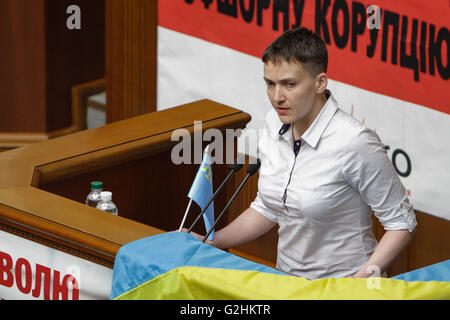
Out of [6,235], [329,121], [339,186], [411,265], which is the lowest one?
[411,265]

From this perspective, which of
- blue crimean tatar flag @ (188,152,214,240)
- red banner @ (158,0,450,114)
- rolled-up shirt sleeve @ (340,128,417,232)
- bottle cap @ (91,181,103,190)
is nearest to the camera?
rolled-up shirt sleeve @ (340,128,417,232)

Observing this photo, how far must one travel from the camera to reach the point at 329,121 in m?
2.48

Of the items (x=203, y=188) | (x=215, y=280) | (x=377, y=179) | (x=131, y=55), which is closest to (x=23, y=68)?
(x=131, y=55)

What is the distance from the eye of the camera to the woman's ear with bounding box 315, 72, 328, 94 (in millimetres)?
2434

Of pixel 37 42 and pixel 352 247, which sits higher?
pixel 37 42

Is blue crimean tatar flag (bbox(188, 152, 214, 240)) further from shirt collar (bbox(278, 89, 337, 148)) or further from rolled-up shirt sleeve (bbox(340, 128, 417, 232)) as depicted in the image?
rolled-up shirt sleeve (bbox(340, 128, 417, 232))

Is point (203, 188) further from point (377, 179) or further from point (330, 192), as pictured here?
point (377, 179)

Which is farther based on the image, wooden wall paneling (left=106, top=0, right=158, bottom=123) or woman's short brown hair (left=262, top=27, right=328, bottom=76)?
wooden wall paneling (left=106, top=0, right=158, bottom=123)

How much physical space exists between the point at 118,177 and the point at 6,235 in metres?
0.64

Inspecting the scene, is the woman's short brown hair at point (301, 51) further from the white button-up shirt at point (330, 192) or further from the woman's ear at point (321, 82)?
the white button-up shirt at point (330, 192)

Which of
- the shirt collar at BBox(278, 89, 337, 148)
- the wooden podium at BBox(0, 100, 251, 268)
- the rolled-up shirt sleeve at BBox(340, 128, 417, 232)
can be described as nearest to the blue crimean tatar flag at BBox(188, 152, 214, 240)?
the wooden podium at BBox(0, 100, 251, 268)

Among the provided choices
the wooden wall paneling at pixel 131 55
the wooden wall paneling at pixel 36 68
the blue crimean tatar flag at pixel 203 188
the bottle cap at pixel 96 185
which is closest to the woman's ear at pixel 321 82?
the blue crimean tatar flag at pixel 203 188

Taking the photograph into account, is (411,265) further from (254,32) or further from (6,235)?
(6,235)
